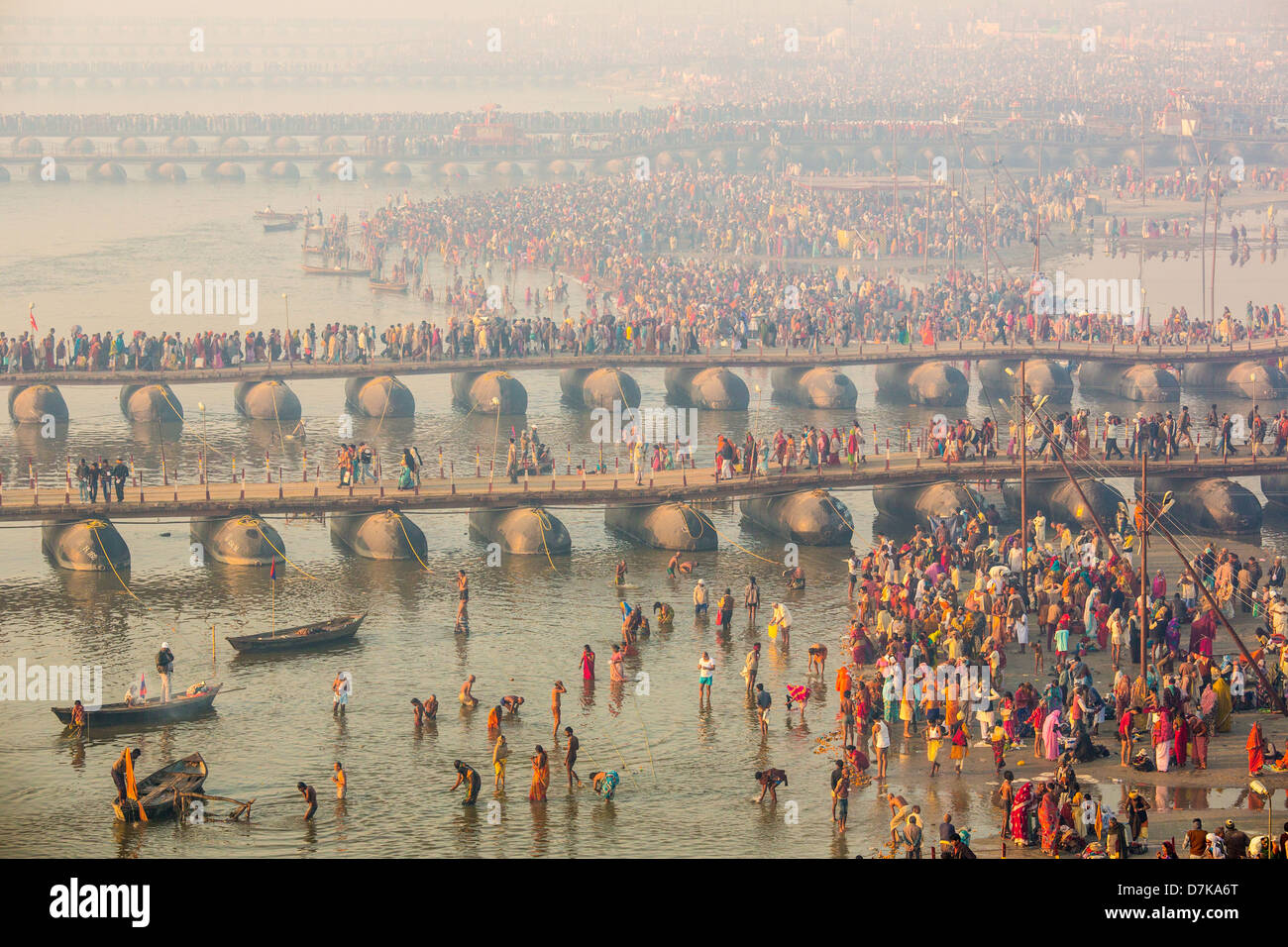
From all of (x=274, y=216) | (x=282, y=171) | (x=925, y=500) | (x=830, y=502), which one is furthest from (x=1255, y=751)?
(x=282, y=171)

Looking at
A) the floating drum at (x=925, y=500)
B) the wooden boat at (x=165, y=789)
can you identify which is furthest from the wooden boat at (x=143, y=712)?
the floating drum at (x=925, y=500)

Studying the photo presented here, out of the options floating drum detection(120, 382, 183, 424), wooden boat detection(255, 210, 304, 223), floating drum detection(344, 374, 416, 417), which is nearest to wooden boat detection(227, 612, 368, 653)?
floating drum detection(344, 374, 416, 417)

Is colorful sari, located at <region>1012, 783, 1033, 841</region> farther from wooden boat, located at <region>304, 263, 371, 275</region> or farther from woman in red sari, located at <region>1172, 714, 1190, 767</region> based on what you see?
wooden boat, located at <region>304, 263, 371, 275</region>

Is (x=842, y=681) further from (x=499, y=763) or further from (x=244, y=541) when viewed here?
(x=244, y=541)
